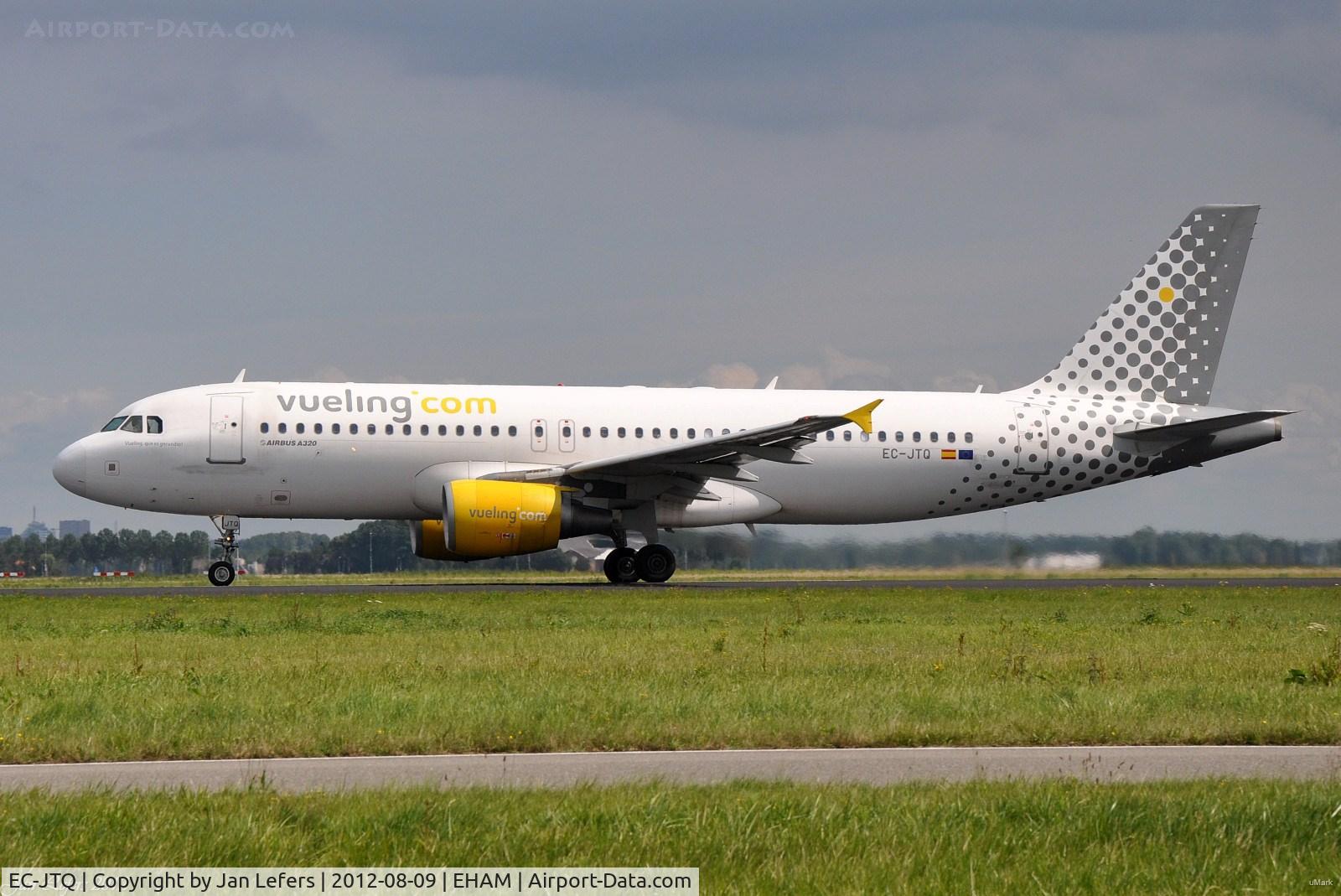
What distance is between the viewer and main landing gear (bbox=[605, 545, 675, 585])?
29.4 m

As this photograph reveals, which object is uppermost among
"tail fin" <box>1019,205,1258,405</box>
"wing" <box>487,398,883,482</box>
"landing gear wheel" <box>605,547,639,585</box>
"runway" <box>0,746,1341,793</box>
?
"tail fin" <box>1019,205,1258,405</box>

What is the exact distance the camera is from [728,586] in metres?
29.8

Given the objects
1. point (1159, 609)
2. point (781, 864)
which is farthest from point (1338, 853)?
point (1159, 609)

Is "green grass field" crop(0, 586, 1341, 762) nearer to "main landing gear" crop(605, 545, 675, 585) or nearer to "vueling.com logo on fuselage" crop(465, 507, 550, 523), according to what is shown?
"vueling.com logo on fuselage" crop(465, 507, 550, 523)

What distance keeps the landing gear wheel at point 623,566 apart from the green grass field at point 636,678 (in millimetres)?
6377

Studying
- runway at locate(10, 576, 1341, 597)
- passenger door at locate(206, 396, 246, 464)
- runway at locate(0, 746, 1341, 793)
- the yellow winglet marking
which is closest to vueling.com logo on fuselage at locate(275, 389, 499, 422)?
passenger door at locate(206, 396, 246, 464)

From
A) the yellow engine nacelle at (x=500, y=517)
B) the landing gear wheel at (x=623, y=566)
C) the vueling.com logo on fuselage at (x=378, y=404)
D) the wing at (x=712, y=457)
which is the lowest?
the landing gear wheel at (x=623, y=566)

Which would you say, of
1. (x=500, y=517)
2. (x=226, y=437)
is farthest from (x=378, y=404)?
(x=500, y=517)

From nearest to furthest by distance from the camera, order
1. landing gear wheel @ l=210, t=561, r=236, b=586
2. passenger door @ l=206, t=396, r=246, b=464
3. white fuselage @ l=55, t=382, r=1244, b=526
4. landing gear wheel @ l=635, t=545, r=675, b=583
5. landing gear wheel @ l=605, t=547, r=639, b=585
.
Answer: passenger door @ l=206, t=396, r=246, b=464 → white fuselage @ l=55, t=382, r=1244, b=526 → landing gear wheel @ l=635, t=545, r=675, b=583 → landing gear wheel @ l=605, t=547, r=639, b=585 → landing gear wheel @ l=210, t=561, r=236, b=586

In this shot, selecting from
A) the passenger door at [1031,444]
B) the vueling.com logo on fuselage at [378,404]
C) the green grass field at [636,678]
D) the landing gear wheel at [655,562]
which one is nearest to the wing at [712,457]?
the vueling.com logo on fuselage at [378,404]

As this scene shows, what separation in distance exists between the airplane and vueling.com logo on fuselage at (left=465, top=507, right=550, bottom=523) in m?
0.03

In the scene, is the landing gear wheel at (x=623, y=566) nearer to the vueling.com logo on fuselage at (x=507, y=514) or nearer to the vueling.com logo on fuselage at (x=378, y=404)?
the vueling.com logo on fuselage at (x=507, y=514)

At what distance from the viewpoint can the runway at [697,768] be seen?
8352mm

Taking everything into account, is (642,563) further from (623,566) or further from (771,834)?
(771,834)
